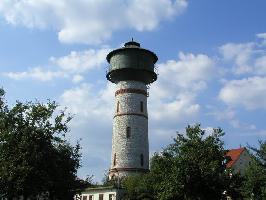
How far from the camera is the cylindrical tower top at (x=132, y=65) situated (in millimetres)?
66188

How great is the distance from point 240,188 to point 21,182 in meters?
17.5

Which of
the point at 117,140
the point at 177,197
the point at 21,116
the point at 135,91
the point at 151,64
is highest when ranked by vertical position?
the point at 151,64

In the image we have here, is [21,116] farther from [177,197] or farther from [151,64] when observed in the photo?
[151,64]

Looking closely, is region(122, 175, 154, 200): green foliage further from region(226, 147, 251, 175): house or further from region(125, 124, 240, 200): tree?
region(226, 147, 251, 175): house

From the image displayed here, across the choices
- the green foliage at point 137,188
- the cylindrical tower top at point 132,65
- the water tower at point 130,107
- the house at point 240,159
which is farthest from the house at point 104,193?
the house at point 240,159

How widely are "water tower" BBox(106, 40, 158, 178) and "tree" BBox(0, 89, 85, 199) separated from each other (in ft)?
84.3

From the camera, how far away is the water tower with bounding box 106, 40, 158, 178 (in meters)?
63.1

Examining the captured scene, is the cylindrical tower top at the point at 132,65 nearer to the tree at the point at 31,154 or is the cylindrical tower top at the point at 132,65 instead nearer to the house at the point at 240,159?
the house at the point at 240,159

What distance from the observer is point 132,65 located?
6606 cm

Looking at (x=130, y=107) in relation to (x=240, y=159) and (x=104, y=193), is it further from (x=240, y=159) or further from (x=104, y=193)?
(x=240, y=159)

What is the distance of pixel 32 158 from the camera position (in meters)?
33.8

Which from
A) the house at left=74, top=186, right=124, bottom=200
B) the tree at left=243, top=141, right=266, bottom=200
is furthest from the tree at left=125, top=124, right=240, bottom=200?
the house at left=74, top=186, right=124, bottom=200

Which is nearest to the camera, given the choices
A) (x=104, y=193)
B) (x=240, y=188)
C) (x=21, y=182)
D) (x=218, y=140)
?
(x=21, y=182)

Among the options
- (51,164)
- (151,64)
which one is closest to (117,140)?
(151,64)
